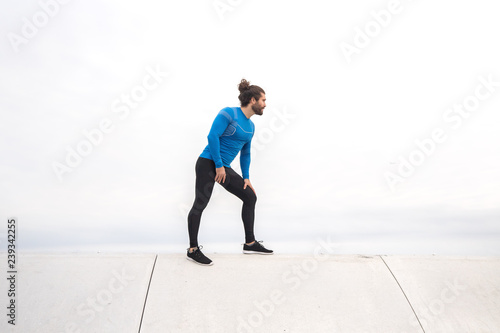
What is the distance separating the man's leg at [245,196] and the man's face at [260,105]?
599 millimetres

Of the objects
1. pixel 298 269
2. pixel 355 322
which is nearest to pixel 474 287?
pixel 355 322

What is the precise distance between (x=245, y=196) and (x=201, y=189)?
0.44 metres

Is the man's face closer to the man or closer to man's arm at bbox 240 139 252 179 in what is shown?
the man

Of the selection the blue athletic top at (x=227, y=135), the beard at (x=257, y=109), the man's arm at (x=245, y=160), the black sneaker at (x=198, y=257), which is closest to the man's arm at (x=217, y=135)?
the blue athletic top at (x=227, y=135)

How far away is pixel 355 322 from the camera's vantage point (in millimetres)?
3658

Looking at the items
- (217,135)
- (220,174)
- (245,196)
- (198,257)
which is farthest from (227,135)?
(198,257)

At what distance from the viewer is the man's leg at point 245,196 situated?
14.4 feet

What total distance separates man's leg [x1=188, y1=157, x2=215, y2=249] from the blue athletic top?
82mm

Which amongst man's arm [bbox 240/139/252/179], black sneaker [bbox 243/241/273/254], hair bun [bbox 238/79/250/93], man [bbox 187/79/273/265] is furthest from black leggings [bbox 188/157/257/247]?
hair bun [bbox 238/79/250/93]

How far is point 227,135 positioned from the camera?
4297 millimetres

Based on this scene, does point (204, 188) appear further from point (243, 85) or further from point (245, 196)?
point (243, 85)

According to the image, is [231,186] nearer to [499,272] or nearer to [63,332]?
[63,332]

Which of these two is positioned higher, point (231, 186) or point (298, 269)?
point (231, 186)

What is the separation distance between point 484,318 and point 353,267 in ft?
3.72
